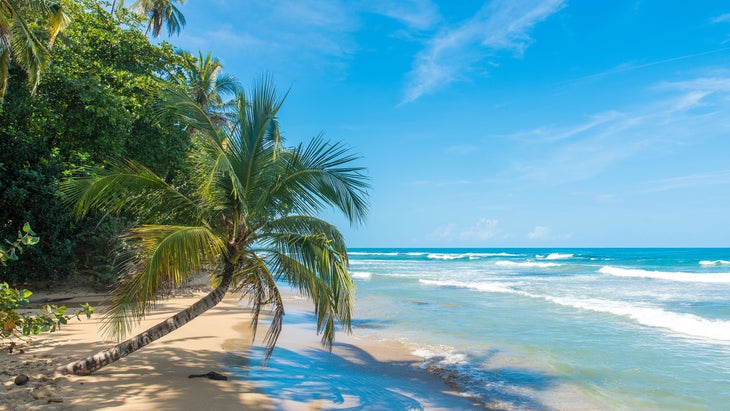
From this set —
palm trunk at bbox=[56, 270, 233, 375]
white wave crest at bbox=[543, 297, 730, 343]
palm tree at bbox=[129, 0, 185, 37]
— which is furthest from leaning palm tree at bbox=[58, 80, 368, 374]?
palm tree at bbox=[129, 0, 185, 37]

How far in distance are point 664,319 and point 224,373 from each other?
1257 centimetres

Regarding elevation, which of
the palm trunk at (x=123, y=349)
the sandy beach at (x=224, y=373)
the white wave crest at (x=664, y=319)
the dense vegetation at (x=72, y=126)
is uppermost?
the dense vegetation at (x=72, y=126)

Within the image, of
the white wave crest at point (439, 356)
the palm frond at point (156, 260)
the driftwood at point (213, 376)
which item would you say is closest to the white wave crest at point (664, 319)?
the white wave crest at point (439, 356)

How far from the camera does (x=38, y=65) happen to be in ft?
27.3

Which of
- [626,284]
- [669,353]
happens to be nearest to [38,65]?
[669,353]

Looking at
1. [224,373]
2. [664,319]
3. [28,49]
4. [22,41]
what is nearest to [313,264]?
[224,373]

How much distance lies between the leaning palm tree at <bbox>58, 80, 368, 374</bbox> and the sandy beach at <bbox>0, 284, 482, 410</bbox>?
52 centimetres

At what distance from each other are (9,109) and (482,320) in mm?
13588

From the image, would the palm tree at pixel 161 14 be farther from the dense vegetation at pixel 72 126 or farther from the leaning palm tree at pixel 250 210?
the leaning palm tree at pixel 250 210

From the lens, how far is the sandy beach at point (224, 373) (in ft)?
16.1

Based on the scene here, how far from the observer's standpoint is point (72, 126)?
11.3 meters

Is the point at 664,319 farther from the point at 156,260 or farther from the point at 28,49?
the point at 28,49

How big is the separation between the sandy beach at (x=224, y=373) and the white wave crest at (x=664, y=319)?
25.7 feet

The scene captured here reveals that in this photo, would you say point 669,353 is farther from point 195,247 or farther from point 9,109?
point 9,109
